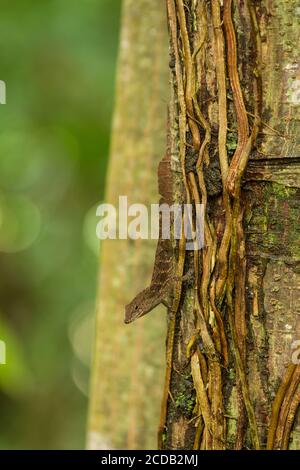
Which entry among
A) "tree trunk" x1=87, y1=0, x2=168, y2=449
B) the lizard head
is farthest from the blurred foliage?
the lizard head

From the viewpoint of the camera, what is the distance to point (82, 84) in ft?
11.7

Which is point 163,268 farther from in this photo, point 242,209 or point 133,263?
point 133,263

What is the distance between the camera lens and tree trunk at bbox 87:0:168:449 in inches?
73.1

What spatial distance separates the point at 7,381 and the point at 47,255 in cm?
186

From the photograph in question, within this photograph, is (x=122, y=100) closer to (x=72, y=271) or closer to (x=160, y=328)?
(x=160, y=328)

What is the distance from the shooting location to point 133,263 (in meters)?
1.88

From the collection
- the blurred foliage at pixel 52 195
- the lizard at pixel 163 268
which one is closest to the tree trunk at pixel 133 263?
the lizard at pixel 163 268

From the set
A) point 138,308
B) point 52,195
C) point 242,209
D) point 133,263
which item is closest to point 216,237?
point 242,209

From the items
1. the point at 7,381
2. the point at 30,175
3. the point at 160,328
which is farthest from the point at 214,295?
the point at 30,175

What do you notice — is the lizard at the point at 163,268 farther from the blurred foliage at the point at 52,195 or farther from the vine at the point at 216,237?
the blurred foliage at the point at 52,195

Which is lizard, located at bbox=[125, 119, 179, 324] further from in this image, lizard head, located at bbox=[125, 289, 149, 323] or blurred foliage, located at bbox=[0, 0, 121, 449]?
blurred foliage, located at bbox=[0, 0, 121, 449]

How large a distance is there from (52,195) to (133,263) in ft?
7.63

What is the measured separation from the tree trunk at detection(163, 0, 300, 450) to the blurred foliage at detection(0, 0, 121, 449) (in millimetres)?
2074

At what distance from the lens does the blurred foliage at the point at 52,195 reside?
3141mm
